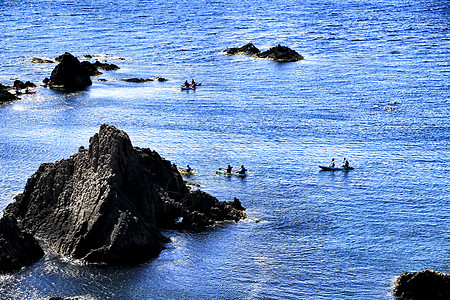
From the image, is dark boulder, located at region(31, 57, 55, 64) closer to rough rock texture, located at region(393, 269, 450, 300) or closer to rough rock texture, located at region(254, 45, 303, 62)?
rough rock texture, located at region(254, 45, 303, 62)

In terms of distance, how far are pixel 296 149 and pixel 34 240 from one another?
53.9 metres

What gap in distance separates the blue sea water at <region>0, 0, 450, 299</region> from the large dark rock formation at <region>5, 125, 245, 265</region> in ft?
7.43

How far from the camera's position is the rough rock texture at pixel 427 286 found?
64.4 metres

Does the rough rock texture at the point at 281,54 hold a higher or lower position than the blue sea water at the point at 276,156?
higher

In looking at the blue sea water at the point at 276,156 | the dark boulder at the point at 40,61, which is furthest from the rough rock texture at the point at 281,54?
the dark boulder at the point at 40,61

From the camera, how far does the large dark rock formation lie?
71.1 metres

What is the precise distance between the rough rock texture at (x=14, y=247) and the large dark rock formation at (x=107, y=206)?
9.93 feet

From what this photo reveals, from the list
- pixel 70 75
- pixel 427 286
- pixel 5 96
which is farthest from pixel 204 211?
pixel 70 75

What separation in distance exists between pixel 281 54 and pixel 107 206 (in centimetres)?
12655

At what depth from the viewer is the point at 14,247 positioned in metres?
69.6

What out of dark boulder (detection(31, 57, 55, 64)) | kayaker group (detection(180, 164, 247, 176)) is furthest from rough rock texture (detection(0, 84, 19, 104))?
kayaker group (detection(180, 164, 247, 176))

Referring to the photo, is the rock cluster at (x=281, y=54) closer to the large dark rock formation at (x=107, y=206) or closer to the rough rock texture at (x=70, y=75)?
the rough rock texture at (x=70, y=75)

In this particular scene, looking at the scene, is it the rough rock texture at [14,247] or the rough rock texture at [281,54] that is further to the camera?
the rough rock texture at [281,54]

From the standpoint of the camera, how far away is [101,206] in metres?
71.8
